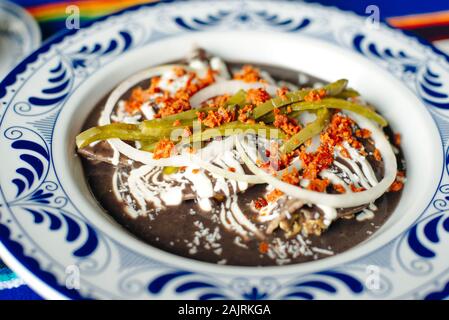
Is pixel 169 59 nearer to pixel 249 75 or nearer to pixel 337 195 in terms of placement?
pixel 249 75

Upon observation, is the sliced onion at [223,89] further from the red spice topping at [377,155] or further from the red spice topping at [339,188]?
the red spice topping at [339,188]

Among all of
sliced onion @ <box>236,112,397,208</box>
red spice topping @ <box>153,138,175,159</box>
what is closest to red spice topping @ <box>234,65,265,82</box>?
sliced onion @ <box>236,112,397,208</box>

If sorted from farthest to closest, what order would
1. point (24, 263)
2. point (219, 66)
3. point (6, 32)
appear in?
point (6, 32), point (219, 66), point (24, 263)

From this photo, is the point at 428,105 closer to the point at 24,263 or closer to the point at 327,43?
the point at 327,43

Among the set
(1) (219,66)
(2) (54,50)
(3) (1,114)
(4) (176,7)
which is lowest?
(3) (1,114)

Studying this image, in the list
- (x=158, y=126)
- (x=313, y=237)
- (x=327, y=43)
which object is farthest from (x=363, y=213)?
(x=327, y=43)

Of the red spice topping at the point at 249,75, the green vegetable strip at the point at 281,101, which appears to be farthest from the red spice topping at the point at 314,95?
the red spice topping at the point at 249,75

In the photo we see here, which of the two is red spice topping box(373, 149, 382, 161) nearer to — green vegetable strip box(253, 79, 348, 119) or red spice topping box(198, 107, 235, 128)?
green vegetable strip box(253, 79, 348, 119)
